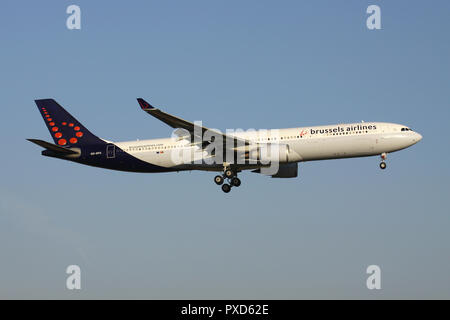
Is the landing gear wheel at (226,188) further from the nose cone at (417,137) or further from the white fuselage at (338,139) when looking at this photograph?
the nose cone at (417,137)

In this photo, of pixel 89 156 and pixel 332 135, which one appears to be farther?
pixel 89 156

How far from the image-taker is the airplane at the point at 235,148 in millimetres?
51188

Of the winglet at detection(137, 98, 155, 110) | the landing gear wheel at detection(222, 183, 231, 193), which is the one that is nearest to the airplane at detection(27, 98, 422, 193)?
the landing gear wheel at detection(222, 183, 231, 193)

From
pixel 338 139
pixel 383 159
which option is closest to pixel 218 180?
pixel 338 139

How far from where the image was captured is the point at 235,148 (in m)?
52.2

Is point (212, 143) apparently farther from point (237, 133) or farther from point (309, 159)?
point (309, 159)

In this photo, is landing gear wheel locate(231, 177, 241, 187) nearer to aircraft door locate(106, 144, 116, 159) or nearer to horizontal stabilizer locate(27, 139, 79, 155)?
aircraft door locate(106, 144, 116, 159)

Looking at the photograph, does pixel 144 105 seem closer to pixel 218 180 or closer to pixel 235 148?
pixel 235 148

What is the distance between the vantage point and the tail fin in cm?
5666

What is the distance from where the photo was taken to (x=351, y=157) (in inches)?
2052

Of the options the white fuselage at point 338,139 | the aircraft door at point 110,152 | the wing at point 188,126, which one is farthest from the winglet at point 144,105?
the aircraft door at point 110,152
